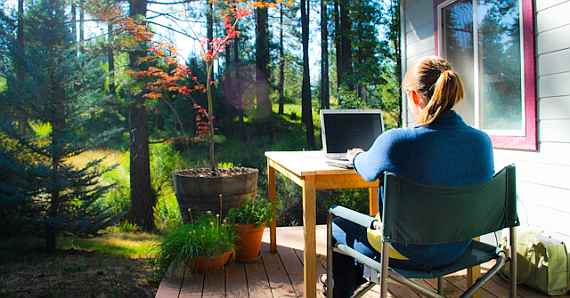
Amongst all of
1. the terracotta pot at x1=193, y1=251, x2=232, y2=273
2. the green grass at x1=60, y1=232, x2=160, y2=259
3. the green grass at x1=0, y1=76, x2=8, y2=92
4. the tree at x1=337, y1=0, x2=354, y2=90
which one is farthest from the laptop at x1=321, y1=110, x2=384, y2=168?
the tree at x1=337, y1=0, x2=354, y2=90

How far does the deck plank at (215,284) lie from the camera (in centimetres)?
227

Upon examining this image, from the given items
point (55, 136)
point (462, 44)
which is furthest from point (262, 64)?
point (462, 44)

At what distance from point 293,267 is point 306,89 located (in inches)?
154

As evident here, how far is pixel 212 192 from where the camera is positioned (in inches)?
128

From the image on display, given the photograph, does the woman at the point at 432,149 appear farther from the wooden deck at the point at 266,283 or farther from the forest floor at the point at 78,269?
the forest floor at the point at 78,269

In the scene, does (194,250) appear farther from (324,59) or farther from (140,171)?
(324,59)

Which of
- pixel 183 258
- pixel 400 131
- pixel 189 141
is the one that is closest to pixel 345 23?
pixel 189 141

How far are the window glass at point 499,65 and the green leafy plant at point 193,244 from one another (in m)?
1.99

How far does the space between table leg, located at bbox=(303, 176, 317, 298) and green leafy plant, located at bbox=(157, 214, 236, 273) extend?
884 millimetres

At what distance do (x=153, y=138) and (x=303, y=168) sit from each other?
14.3 feet

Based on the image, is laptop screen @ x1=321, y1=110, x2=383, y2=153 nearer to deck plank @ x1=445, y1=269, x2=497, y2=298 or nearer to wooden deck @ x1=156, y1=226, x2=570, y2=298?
wooden deck @ x1=156, y1=226, x2=570, y2=298

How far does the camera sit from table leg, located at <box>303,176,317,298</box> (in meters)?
1.84

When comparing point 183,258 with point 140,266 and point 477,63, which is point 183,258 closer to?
point 140,266

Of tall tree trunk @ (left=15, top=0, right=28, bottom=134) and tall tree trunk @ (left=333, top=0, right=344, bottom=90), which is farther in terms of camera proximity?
tall tree trunk @ (left=333, top=0, right=344, bottom=90)
